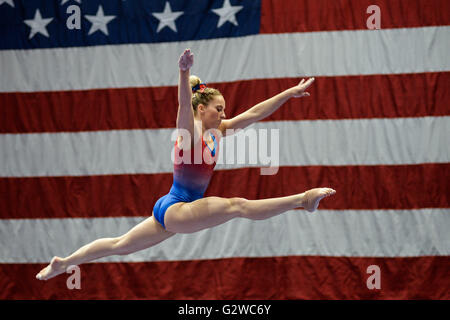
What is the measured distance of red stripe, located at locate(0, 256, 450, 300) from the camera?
5.09 meters

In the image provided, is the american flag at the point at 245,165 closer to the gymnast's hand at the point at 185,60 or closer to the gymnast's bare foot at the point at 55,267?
the gymnast's bare foot at the point at 55,267

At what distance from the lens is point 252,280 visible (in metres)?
5.22

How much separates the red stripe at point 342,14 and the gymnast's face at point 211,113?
208cm

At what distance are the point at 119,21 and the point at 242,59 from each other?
4.29ft

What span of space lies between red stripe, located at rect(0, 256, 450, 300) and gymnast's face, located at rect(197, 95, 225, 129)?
2168 millimetres

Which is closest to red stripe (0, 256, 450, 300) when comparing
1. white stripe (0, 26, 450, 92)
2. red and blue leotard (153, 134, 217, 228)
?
white stripe (0, 26, 450, 92)

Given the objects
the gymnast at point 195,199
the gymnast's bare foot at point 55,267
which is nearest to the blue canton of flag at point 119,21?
the gymnast at point 195,199

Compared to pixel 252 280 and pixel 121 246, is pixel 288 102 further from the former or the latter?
pixel 121 246

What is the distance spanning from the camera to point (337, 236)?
5.12 metres

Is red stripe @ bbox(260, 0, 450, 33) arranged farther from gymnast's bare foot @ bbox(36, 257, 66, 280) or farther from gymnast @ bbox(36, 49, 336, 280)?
gymnast's bare foot @ bbox(36, 257, 66, 280)

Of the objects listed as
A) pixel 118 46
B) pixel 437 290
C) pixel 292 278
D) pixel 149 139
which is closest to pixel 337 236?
pixel 292 278

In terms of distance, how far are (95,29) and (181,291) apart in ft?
8.97

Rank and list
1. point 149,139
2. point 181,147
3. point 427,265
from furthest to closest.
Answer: point 149,139
point 427,265
point 181,147

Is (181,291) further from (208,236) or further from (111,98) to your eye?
(111,98)
